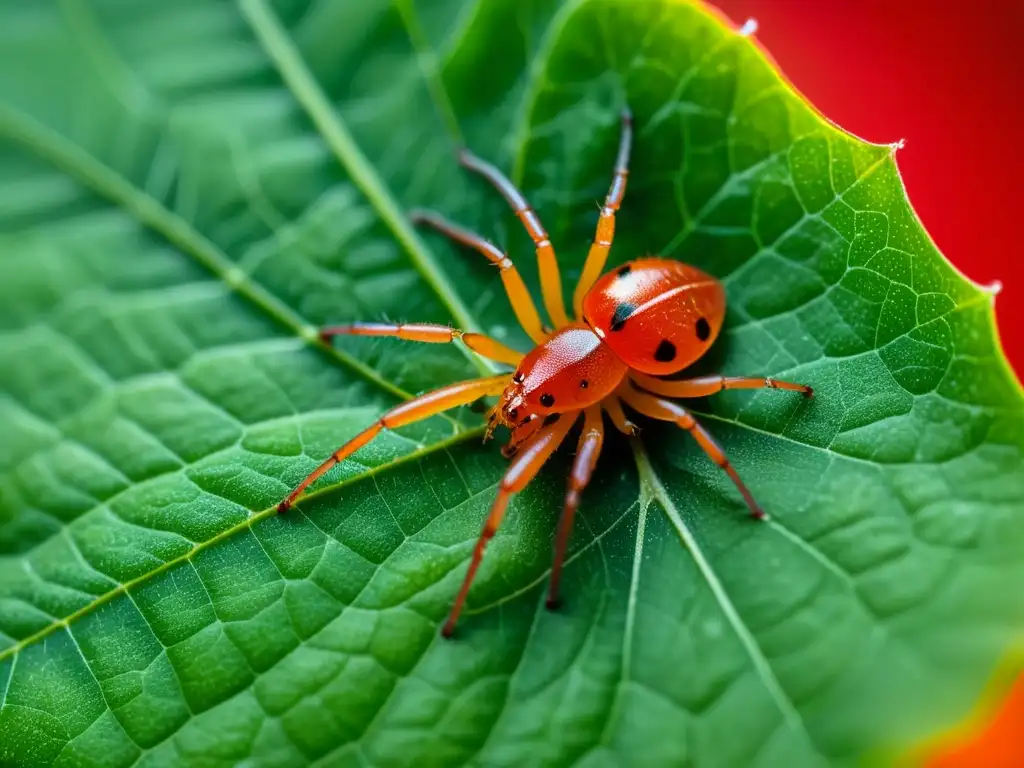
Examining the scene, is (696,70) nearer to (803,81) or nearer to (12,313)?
(803,81)

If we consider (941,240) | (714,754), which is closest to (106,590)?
(714,754)

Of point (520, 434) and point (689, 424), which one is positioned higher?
point (520, 434)

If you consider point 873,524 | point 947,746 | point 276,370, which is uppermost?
point 276,370

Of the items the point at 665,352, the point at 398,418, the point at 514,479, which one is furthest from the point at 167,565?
the point at 665,352

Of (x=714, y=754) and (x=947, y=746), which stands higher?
(x=714, y=754)

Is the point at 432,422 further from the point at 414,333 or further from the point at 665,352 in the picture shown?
the point at 665,352

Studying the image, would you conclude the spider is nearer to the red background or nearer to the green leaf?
the green leaf

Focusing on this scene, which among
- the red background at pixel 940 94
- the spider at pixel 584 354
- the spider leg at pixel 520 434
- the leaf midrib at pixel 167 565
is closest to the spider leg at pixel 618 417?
the spider at pixel 584 354

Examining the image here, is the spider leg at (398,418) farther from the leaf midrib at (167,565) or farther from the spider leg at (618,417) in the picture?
the spider leg at (618,417)
